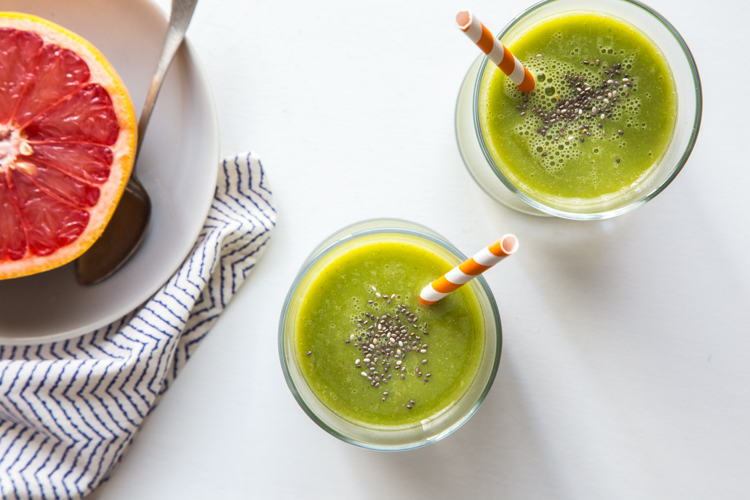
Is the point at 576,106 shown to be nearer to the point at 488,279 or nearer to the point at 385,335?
the point at 488,279

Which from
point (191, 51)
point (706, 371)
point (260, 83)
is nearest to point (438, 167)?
point (260, 83)

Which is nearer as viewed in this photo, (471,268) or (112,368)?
(471,268)

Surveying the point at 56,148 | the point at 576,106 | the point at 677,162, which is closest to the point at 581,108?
the point at 576,106

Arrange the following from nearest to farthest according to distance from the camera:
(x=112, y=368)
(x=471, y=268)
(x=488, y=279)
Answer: (x=471, y=268)
(x=112, y=368)
(x=488, y=279)

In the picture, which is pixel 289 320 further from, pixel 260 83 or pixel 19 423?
pixel 19 423

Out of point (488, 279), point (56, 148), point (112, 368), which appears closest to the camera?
point (56, 148)

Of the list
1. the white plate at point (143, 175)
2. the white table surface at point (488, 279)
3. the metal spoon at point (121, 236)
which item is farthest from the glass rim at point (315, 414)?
Result: the metal spoon at point (121, 236)

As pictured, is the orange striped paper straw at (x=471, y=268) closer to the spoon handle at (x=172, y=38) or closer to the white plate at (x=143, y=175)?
the white plate at (x=143, y=175)
